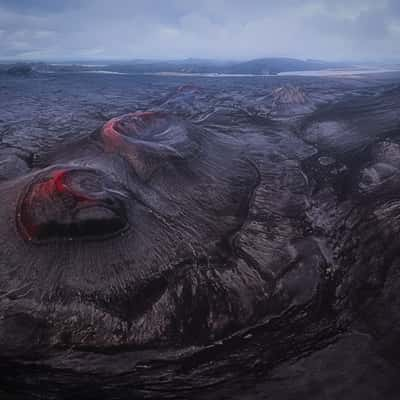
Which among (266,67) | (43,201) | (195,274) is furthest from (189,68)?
(195,274)

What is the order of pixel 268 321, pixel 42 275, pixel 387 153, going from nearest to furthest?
pixel 268 321, pixel 42 275, pixel 387 153

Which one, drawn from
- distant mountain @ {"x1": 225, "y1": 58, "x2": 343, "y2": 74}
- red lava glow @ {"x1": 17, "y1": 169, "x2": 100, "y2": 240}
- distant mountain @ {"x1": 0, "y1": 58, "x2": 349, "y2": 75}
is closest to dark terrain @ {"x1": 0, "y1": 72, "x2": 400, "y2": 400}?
red lava glow @ {"x1": 17, "y1": 169, "x2": 100, "y2": 240}

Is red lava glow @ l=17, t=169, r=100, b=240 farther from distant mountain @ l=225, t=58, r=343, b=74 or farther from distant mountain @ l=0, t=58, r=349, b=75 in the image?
distant mountain @ l=225, t=58, r=343, b=74

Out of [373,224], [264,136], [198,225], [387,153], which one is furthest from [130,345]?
[264,136]

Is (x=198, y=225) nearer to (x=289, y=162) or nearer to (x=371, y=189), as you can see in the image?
(x=371, y=189)

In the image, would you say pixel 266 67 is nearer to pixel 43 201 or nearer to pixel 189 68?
pixel 189 68

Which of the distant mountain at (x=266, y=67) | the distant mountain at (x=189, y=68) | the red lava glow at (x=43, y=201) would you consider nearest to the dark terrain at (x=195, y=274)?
the red lava glow at (x=43, y=201)

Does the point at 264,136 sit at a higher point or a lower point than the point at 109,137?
lower

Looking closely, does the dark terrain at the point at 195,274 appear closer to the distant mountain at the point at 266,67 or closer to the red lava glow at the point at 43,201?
the red lava glow at the point at 43,201
